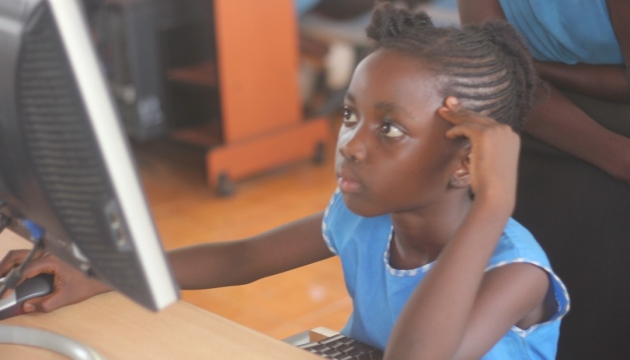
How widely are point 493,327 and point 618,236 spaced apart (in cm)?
44

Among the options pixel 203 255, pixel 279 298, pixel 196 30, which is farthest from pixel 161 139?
pixel 203 255

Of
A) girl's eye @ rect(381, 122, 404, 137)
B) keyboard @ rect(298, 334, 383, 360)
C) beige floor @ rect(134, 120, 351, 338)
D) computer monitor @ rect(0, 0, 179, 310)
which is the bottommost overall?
beige floor @ rect(134, 120, 351, 338)

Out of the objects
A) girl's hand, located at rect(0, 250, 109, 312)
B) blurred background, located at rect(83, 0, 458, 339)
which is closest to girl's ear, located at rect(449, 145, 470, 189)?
girl's hand, located at rect(0, 250, 109, 312)

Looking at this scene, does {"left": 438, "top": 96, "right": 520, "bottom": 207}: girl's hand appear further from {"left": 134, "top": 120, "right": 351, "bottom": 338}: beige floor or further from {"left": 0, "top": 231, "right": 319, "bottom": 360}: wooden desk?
{"left": 134, "top": 120, "right": 351, "bottom": 338}: beige floor

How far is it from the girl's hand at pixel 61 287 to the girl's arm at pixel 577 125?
73 cm

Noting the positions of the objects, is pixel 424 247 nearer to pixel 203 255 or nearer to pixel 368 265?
pixel 368 265

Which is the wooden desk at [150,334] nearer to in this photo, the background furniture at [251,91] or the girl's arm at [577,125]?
the girl's arm at [577,125]

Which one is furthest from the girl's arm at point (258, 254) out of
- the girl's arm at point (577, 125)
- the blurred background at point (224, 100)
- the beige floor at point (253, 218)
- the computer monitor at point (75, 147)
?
the blurred background at point (224, 100)

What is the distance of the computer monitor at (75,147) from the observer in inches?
28.0

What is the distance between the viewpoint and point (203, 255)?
4.56ft

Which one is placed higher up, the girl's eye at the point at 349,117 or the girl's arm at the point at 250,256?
the girl's eye at the point at 349,117

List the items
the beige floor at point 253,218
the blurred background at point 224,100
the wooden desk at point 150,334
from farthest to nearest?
the blurred background at point 224,100
the beige floor at point 253,218
the wooden desk at point 150,334

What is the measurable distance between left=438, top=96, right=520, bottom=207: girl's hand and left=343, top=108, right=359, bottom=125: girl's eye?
13 cm

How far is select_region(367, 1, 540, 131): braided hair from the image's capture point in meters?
1.15
